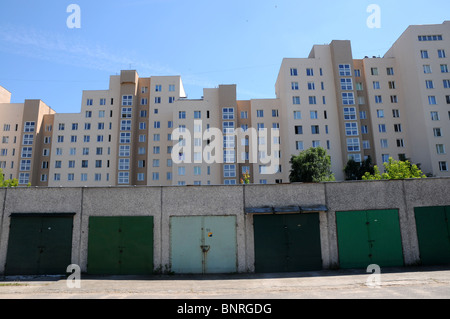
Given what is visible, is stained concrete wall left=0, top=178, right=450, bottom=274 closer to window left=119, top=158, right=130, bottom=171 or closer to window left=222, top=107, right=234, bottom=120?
window left=222, top=107, right=234, bottom=120

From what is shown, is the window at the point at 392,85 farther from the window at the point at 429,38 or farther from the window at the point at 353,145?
the window at the point at 353,145

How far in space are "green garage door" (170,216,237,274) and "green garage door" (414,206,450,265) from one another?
334 inches

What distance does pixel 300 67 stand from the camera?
57.5 m

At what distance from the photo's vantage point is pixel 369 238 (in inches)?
547

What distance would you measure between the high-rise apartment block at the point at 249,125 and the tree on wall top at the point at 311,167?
9.18m

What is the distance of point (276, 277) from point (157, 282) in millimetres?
4816

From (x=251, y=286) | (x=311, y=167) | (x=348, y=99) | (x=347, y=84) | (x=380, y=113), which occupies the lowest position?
(x=251, y=286)

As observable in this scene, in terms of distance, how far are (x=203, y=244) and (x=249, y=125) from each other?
47211 mm

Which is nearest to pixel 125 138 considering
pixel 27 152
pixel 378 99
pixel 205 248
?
pixel 27 152

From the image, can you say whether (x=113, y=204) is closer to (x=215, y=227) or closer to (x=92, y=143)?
(x=215, y=227)

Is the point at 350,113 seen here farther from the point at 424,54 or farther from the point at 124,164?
the point at 124,164

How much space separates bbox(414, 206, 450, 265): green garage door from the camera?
13820 millimetres

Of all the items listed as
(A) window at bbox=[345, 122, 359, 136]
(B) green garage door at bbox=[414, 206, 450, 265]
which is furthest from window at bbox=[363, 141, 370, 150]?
(B) green garage door at bbox=[414, 206, 450, 265]
